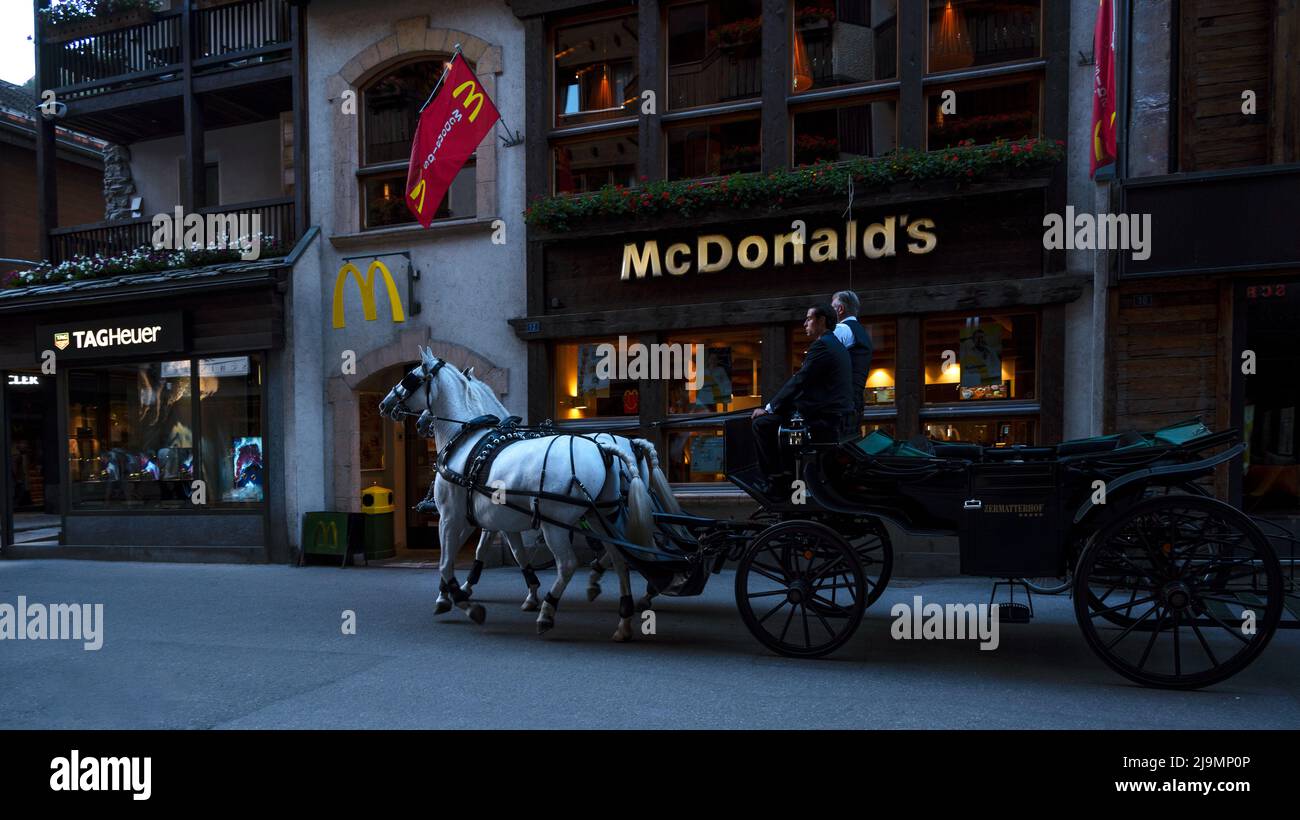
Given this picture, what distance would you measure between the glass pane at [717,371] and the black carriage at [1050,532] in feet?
13.1

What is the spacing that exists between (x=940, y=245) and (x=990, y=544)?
16.3 ft

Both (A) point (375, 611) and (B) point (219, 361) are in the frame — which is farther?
(B) point (219, 361)

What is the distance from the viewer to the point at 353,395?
11516mm

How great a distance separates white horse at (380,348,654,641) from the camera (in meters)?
6.20

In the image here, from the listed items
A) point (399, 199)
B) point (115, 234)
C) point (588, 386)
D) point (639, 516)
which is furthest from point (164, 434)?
point (639, 516)

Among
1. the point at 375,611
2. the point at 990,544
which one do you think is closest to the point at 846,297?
the point at 990,544

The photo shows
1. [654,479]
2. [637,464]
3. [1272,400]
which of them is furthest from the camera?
[1272,400]

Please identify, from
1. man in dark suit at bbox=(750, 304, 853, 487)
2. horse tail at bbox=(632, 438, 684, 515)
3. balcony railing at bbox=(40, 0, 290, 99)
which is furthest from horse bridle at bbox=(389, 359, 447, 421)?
balcony railing at bbox=(40, 0, 290, 99)

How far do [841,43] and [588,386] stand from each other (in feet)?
17.0

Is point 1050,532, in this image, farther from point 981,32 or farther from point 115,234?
point 115,234

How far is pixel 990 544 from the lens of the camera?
5047mm

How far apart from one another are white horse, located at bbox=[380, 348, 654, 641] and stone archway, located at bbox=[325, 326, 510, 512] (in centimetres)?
434

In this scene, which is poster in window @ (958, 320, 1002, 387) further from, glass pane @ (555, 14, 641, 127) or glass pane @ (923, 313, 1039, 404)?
glass pane @ (555, 14, 641, 127)

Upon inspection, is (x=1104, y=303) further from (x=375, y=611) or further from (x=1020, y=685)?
(x=375, y=611)
